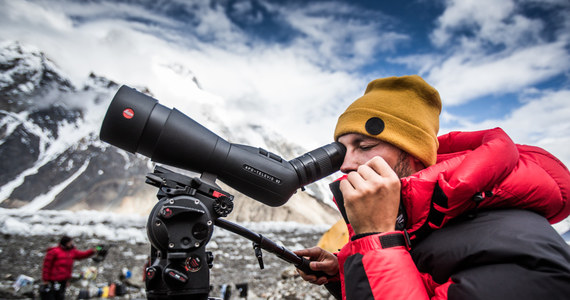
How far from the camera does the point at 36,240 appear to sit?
930cm

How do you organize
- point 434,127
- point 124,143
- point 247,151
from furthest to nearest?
point 434,127 → point 247,151 → point 124,143

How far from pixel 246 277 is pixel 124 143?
720cm

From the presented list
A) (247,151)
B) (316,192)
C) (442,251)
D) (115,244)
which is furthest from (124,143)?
Result: (316,192)

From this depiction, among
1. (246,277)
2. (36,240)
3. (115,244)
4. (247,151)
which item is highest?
(247,151)

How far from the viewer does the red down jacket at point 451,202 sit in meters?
0.89

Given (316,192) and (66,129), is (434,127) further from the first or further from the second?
(66,129)

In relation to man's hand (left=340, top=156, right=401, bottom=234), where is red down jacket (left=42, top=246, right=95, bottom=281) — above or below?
below

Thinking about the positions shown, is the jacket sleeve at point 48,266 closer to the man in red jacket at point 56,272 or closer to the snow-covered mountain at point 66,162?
the man in red jacket at point 56,272

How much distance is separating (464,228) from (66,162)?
35.5 metres

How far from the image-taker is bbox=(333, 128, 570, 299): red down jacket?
→ 0.89m

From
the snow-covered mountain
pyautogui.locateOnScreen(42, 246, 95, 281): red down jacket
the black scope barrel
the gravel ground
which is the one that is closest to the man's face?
the black scope barrel

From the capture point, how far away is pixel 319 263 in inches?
62.6

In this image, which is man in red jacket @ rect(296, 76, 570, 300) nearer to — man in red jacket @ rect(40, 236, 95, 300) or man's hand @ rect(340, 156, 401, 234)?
man's hand @ rect(340, 156, 401, 234)

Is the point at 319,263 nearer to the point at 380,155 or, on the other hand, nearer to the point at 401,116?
the point at 380,155
